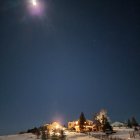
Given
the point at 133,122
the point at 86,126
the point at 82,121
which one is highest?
the point at 133,122

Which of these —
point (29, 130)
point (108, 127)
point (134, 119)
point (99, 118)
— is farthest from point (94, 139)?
point (134, 119)

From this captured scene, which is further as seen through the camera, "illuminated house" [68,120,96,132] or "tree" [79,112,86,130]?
"tree" [79,112,86,130]

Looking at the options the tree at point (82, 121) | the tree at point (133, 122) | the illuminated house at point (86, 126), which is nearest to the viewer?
the illuminated house at point (86, 126)

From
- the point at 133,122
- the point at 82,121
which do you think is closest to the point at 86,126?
the point at 82,121

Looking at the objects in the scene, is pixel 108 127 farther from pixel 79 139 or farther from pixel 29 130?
pixel 29 130

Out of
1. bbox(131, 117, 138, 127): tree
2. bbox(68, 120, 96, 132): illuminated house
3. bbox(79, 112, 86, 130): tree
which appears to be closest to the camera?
bbox(68, 120, 96, 132): illuminated house

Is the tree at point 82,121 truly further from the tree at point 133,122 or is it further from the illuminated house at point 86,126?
the tree at point 133,122

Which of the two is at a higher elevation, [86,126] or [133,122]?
[133,122]

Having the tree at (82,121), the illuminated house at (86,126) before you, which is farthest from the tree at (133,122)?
the tree at (82,121)

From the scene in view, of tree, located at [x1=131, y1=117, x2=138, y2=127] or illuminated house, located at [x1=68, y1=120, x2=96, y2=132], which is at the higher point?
tree, located at [x1=131, y1=117, x2=138, y2=127]

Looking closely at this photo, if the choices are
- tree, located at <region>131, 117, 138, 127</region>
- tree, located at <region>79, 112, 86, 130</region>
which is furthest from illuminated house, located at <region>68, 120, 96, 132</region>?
tree, located at <region>131, 117, 138, 127</region>

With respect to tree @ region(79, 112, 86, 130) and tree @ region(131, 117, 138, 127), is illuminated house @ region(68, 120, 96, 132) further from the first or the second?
tree @ region(131, 117, 138, 127)

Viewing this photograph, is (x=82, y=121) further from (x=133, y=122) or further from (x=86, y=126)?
(x=133, y=122)

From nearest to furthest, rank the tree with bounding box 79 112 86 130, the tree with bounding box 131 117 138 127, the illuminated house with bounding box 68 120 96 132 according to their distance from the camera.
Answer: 1. the illuminated house with bounding box 68 120 96 132
2. the tree with bounding box 79 112 86 130
3. the tree with bounding box 131 117 138 127
